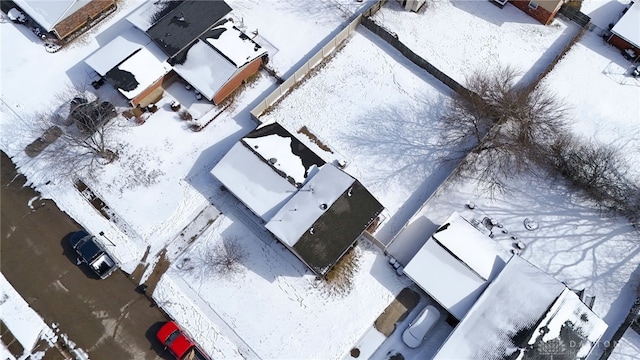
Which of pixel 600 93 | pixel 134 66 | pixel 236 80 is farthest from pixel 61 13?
pixel 600 93

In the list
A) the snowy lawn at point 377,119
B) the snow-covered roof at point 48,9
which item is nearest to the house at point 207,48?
the snowy lawn at point 377,119

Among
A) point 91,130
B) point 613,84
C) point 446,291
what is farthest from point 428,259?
point 91,130

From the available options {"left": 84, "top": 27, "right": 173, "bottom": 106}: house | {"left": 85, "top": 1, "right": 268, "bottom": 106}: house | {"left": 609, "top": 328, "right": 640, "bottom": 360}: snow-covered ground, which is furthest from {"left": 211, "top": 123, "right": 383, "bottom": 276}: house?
{"left": 609, "top": 328, "right": 640, "bottom": 360}: snow-covered ground

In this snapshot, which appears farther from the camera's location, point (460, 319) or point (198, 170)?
point (198, 170)

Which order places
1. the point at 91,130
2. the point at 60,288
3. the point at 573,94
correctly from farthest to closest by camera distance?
the point at 573,94 → the point at 91,130 → the point at 60,288

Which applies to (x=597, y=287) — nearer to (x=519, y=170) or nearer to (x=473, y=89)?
(x=519, y=170)

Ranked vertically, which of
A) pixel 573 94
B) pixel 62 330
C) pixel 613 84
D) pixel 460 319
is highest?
pixel 613 84

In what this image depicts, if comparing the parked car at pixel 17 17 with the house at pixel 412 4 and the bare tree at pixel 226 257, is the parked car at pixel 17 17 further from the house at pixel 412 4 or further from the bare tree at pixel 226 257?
the house at pixel 412 4
